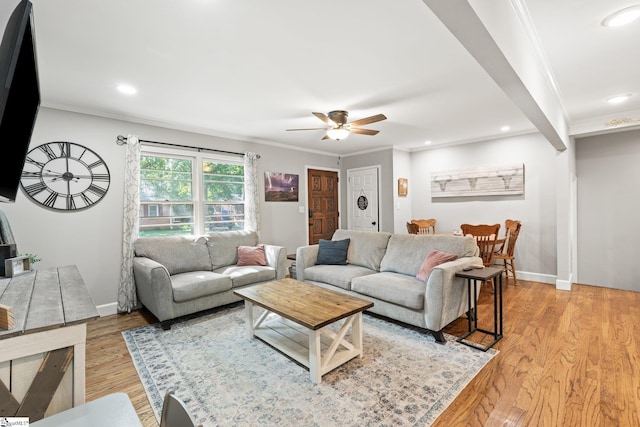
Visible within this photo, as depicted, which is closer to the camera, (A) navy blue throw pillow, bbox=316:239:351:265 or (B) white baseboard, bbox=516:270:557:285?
(A) navy blue throw pillow, bbox=316:239:351:265

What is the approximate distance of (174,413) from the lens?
698 mm

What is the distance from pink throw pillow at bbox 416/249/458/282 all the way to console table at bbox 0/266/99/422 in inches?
105

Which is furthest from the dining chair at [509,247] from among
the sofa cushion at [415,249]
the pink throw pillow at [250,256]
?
the pink throw pillow at [250,256]

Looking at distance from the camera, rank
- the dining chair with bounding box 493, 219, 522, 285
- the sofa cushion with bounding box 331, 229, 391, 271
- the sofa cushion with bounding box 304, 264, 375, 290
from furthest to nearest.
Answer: the dining chair with bounding box 493, 219, 522, 285, the sofa cushion with bounding box 331, 229, 391, 271, the sofa cushion with bounding box 304, 264, 375, 290

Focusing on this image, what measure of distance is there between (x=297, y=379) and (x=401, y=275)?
5.61ft

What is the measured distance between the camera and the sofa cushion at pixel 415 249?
315 centimetres

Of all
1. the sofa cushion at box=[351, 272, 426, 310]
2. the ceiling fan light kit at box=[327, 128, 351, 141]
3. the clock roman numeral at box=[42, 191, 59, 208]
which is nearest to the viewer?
the sofa cushion at box=[351, 272, 426, 310]

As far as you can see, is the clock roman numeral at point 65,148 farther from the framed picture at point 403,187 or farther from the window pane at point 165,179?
the framed picture at point 403,187

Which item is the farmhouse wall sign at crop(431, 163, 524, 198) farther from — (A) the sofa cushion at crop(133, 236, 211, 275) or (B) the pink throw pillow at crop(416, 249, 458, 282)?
(A) the sofa cushion at crop(133, 236, 211, 275)

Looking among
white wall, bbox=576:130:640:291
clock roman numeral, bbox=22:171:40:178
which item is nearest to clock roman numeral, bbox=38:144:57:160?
clock roman numeral, bbox=22:171:40:178

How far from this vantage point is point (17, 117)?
4.47 ft

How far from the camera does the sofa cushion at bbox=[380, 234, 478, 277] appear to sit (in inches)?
124

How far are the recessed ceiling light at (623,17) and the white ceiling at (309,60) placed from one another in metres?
0.06

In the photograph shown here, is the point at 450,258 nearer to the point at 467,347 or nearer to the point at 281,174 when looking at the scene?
the point at 467,347
